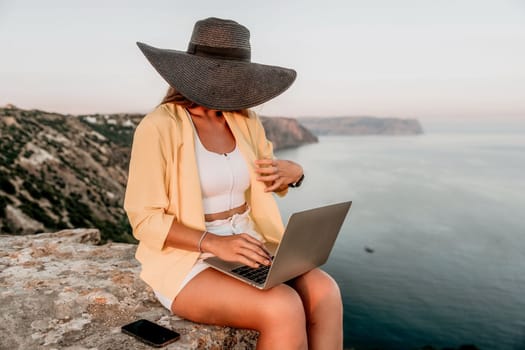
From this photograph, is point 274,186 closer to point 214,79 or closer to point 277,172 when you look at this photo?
point 277,172

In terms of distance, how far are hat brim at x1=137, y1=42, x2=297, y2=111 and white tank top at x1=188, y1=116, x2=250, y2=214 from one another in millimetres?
210

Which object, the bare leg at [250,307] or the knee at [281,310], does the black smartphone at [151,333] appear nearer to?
the bare leg at [250,307]

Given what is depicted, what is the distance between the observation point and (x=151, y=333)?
1.83 metres

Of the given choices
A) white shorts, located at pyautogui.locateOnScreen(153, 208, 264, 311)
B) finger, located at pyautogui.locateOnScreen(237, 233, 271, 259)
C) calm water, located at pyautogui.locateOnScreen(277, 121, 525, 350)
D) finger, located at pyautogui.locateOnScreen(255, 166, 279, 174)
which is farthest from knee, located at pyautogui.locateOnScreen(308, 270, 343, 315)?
calm water, located at pyautogui.locateOnScreen(277, 121, 525, 350)

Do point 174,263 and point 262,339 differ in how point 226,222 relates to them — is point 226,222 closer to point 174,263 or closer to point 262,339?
point 174,263

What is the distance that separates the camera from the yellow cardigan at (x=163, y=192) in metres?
1.84

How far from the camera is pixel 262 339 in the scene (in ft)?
5.47

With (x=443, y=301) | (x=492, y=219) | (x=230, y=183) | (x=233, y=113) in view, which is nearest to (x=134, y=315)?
(x=230, y=183)

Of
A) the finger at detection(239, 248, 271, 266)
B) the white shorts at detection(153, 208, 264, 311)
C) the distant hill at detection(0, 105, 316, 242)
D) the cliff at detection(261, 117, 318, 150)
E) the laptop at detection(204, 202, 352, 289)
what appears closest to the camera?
the laptop at detection(204, 202, 352, 289)

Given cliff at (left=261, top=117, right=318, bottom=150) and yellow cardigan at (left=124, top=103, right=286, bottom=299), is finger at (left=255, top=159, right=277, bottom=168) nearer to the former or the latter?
yellow cardigan at (left=124, top=103, right=286, bottom=299)

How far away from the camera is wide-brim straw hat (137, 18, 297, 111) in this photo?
189 cm

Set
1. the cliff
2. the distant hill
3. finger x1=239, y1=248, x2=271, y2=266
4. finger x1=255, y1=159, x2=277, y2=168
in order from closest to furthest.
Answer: finger x1=239, y1=248, x2=271, y2=266 → finger x1=255, y1=159, x2=277, y2=168 → the distant hill → the cliff

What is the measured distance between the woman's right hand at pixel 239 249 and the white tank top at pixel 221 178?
12.6 inches

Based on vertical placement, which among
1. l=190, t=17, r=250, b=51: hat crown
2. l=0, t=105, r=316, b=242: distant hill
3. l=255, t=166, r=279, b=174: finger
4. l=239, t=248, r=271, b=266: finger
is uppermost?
l=190, t=17, r=250, b=51: hat crown
